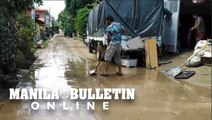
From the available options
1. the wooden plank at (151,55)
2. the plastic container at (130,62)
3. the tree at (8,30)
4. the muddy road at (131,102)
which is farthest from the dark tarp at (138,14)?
Answer: the tree at (8,30)

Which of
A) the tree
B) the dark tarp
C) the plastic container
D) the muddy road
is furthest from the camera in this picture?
the dark tarp

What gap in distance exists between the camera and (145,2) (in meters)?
13.7

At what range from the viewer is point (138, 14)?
1358 centimetres

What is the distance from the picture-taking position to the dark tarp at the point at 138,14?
1349cm

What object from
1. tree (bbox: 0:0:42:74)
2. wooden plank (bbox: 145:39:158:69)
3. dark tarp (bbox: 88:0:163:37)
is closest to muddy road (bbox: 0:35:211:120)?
tree (bbox: 0:0:42:74)

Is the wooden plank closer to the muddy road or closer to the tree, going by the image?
the muddy road

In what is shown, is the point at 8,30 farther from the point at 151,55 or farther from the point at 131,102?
the point at 151,55

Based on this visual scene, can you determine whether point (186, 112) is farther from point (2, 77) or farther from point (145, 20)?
point (145, 20)

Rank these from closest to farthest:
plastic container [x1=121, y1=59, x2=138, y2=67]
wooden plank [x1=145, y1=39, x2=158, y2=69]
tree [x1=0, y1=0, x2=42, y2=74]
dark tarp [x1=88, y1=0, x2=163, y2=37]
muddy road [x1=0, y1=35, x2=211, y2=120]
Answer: muddy road [x1=0, y1=35, x2=211, y2=120] → tree [x1=0, y1=0, x2=42, y2=74] → wooden plank [x1=145, y1=39, x2=158, y2=69] → plastic container [x1=121, y1=59, x2=138, y2=67] → dark tarp [x1=88, y1=0, x2=163, y2=37]

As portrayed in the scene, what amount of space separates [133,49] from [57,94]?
18.7ft

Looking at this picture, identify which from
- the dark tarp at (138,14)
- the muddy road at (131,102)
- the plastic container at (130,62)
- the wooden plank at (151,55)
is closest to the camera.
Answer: the muddy road at (131,102)

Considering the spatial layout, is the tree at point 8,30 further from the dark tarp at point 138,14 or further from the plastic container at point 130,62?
the plastic container at point 130,62

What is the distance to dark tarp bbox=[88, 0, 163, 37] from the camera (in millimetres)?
13492

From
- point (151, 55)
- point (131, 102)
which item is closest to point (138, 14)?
point (151, 55)
